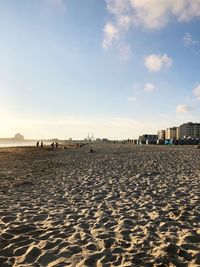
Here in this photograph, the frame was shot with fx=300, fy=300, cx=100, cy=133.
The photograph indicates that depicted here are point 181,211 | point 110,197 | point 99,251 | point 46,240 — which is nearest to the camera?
point 99,251

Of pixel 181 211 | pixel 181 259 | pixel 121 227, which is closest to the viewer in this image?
pixel 181 259

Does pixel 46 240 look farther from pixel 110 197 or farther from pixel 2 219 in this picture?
pixel 110 197

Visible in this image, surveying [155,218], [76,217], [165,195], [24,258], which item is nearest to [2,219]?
[76,217]

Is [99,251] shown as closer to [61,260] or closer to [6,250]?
[61,260]

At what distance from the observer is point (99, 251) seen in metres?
6.32

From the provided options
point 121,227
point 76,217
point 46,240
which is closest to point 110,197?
point 76,217

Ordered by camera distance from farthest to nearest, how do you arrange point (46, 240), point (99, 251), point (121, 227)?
point (121, 227) < point (46, 240) < point (99, 251)

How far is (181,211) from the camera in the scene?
30.8 ft

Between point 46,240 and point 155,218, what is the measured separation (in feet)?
10.9

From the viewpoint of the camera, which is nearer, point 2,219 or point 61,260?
point 61,260

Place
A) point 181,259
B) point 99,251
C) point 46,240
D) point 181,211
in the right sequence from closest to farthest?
point 181,259 → point 99,251 → point 46,240 → point 181,211

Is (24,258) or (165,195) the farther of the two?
(165,195)

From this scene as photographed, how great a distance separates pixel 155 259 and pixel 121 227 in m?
2.10

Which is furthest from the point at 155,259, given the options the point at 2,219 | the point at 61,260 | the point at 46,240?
the point at 2,219
